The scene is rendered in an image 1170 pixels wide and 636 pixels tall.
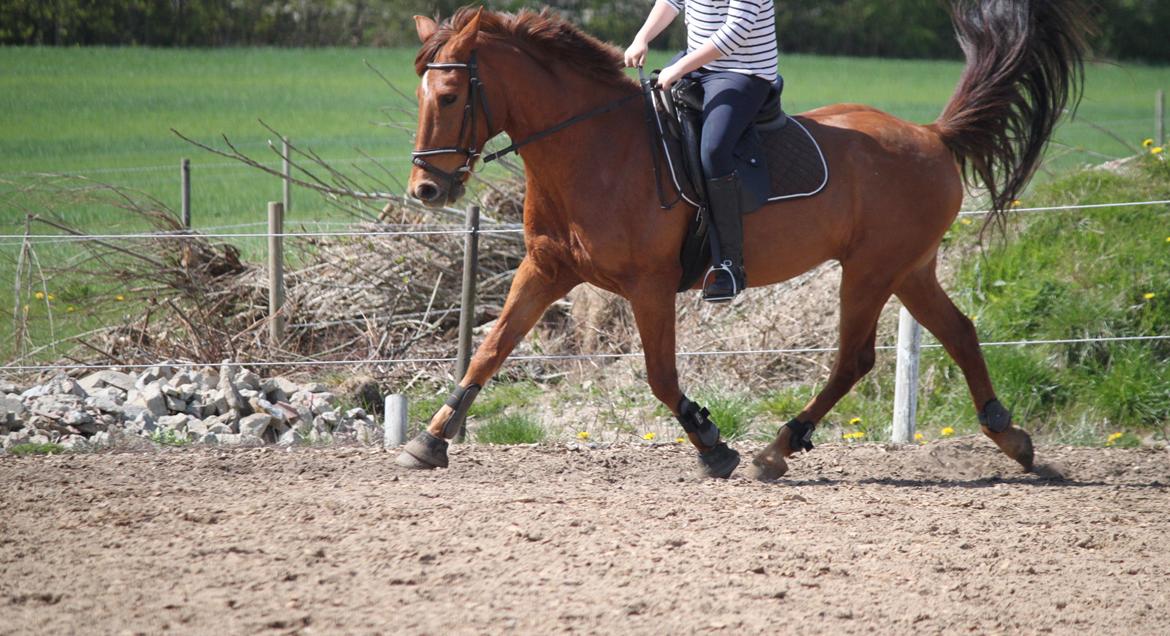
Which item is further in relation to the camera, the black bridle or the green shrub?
the green shrub

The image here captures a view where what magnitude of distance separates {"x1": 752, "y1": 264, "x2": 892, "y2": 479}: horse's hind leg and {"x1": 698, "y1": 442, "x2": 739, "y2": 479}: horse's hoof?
0.16m

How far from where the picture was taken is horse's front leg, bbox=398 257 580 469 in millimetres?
6270

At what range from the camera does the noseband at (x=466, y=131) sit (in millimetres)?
5832

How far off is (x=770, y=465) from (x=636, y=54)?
2163mm

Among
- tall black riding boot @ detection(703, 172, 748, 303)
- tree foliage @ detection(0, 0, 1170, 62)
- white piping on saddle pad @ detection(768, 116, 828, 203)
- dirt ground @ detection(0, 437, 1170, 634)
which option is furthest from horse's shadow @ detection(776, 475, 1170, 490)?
tree foliage @ detection(0, 0, 1170, 62)

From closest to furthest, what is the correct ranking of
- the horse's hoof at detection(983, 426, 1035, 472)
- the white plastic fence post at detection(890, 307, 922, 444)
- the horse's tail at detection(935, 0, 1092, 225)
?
1. the horse's hoof at detection(983, 426, 1035, 472)
2. the horse's tail at detection(935, 0, 1092, 225)
3. the white plastic fence post at detection(890, 307, 922, 444)

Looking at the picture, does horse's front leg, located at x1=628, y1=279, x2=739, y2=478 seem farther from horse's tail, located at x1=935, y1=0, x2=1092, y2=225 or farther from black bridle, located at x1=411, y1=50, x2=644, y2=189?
horse's tail, located at x1=935, y1=0, x2=1092, y2=225

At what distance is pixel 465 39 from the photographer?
232 inches

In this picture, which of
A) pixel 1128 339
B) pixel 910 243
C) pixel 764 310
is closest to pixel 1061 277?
pixel 1128 339

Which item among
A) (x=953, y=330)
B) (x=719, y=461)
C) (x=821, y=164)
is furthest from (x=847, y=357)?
(x=821, y=164)

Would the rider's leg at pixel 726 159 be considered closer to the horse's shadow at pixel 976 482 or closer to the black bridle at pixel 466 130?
the black bridle at pixel 466 130

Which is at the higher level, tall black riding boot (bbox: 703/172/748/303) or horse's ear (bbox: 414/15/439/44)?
horse's ear (bbox: 414/15/439/44)

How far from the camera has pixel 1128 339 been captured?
848 centimetres

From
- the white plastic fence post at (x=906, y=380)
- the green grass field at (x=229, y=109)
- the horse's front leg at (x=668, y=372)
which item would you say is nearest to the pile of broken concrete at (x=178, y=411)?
the horse's front leg at (x=668, y=372)
